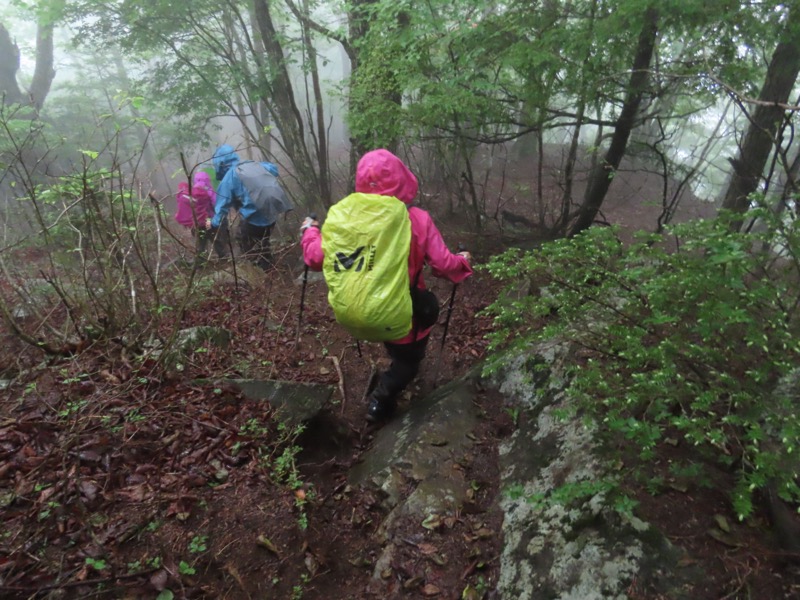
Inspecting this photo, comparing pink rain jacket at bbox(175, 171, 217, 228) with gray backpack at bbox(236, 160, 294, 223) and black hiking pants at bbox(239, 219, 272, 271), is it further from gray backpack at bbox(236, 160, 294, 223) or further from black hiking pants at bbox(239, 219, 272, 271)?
gray backpack at bbox(236, 160, 294, 223)

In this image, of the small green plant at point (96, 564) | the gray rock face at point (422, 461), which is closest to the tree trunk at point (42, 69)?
the gray rock face at point (422, 461)

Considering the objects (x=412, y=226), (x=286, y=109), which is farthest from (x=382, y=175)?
(x=286, y=109)

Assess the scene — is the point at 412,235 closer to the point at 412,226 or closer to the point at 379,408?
the point at 412,226

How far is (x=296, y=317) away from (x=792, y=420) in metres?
5.00

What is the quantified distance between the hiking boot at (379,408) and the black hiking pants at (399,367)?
23mm

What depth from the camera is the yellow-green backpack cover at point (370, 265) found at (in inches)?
116

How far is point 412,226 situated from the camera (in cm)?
326

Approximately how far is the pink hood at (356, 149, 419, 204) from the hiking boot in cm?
194

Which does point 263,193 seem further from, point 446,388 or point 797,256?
point 797,256

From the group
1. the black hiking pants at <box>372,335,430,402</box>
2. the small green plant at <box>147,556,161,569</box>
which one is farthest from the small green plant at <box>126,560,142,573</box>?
the black hiking pants at <box>372,335,430,402</box>

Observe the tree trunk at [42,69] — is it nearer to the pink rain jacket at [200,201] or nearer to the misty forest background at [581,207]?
the misty forest background at [581,207]

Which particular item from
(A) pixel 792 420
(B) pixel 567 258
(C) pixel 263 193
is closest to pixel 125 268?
(C) pixel 263 193

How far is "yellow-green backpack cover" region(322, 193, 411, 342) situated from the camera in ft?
9.66

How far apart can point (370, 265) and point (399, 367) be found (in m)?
1.25
